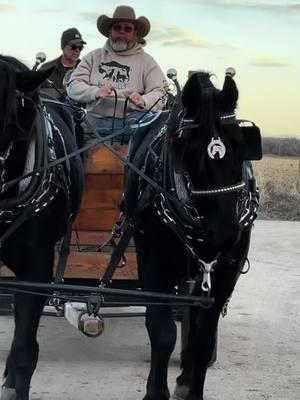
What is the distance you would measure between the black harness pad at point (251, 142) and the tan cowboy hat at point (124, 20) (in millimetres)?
2367

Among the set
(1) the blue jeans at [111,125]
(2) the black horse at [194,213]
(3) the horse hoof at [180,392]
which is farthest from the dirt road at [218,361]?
(1) the blue jeans at [111,125]

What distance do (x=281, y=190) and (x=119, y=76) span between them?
14.9m

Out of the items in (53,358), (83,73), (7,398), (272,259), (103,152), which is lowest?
(272,259)

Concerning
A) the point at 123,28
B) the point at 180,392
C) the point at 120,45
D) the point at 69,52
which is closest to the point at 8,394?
the point at 180,392

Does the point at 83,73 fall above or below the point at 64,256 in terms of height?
above

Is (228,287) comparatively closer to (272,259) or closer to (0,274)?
(0,274)

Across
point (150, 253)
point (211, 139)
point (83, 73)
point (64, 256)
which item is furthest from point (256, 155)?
point (83, 73)

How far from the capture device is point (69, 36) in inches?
340

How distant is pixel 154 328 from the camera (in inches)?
208

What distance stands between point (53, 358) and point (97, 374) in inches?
23.0

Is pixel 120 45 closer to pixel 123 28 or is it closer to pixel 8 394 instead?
pixel 123 28

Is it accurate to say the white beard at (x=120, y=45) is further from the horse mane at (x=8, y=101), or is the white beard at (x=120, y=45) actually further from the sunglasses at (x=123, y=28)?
the horse mane at (x=8, y=101)

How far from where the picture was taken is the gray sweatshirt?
681 cm

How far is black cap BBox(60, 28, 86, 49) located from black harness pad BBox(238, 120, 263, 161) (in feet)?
12.8
